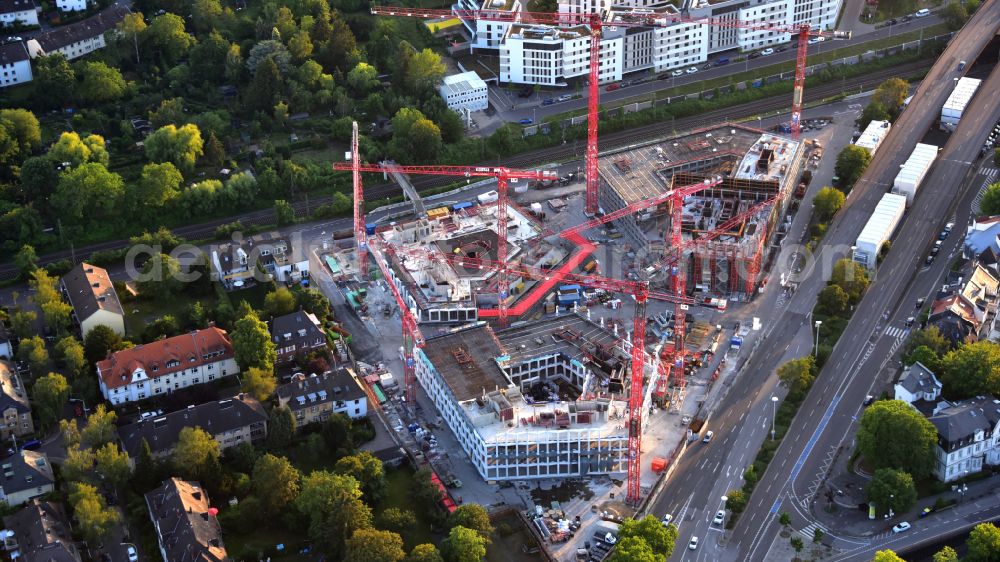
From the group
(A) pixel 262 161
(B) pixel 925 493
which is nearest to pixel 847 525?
(B) pixel 925 493

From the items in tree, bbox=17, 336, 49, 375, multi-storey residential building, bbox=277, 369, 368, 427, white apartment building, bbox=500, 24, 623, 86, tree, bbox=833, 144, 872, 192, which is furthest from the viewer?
white apartment building, bbox=500, 24, 623, 86

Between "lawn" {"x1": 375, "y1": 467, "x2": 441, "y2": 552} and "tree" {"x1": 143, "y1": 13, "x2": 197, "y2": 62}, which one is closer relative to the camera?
"lawn" {"x1": 375, "y1": 467, "x2": 441, "y2": 552}

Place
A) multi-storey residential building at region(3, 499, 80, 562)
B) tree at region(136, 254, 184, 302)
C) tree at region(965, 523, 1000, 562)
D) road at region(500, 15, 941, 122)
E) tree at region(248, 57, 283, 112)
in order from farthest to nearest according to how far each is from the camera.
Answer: road at region(500, 15, 941, 122) < tree at region(248, 57, 283, 112) < tree at region(136, 254, 184, 302) < multi-storey residential building at region(3, 499, 80, 562) < tree at region(965, 523, 1000, 562)

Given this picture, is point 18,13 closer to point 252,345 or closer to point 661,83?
point 252,345

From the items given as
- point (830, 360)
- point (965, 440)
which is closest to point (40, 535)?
point (830, 360)

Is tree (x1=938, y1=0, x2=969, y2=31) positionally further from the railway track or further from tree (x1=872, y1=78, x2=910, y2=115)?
tree (x1=872, y1=78, x2=910, y2=115)

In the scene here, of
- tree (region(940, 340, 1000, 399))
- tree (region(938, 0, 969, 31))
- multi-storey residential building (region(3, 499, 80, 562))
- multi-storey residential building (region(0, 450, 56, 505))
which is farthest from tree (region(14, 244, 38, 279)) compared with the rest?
tree (region(938, 0, 969, 31))
